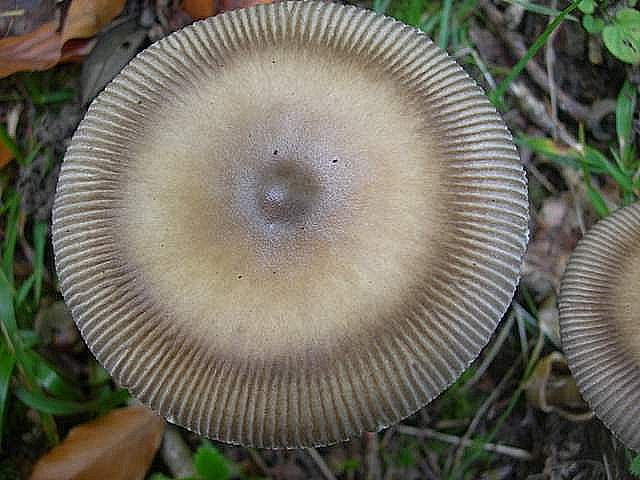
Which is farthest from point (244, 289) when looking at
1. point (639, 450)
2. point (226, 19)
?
point (639, 450)

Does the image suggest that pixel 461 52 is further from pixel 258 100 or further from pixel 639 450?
pixel 639 450

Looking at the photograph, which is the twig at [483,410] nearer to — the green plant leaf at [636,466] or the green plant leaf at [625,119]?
the green plant leaf at [636,466]

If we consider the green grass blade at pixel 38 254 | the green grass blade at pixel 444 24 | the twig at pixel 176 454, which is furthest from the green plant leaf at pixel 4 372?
the green grass blade at pixel 444 24

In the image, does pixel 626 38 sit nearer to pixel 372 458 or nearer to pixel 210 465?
pixel 372 458

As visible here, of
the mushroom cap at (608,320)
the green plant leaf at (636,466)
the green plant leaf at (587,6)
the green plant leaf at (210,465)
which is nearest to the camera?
the mushroom cap at (608,320)

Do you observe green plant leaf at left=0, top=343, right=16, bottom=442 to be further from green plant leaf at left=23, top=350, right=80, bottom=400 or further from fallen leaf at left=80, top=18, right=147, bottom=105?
fallen leaf at left=80, top=18, right=147, bottom=105

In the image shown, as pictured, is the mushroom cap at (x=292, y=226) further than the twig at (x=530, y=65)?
No

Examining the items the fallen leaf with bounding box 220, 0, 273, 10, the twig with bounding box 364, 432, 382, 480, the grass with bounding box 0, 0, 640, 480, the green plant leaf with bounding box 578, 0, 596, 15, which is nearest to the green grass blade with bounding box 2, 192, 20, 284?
the grass with bounding box 0, 0, 640, 480
